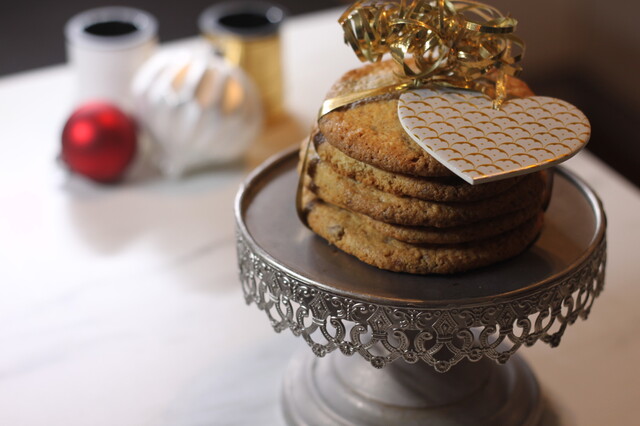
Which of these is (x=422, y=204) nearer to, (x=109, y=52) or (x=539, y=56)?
(x=109, y=52)

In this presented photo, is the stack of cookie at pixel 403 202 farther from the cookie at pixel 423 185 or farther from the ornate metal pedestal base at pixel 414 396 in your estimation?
the ornate metal pedestal base at pixel 414 396

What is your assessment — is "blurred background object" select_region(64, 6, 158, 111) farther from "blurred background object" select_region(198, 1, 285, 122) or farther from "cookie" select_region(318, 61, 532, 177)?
"cookie" select_region(318, 61, 532, 177)

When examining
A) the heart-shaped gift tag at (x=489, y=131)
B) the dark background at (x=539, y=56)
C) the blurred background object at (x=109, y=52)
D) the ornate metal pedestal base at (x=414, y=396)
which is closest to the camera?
the heart-shaped gift tag at (x=489, y=131)

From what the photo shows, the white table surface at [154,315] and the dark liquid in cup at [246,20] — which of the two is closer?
the white table surface at [154,315]

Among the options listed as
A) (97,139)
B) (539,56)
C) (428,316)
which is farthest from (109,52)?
(539,56)

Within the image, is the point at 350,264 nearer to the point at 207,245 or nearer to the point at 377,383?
the point at 377,383

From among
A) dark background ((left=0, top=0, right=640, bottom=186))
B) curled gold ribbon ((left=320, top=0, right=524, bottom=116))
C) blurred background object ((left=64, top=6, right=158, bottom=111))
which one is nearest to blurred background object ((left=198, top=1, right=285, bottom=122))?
blurred background object ((left=64, top=6, right=158, bottom=111))

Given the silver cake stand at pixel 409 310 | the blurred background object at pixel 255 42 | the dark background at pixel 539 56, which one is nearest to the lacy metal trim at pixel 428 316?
the silver cake stand at pixel 409 310
